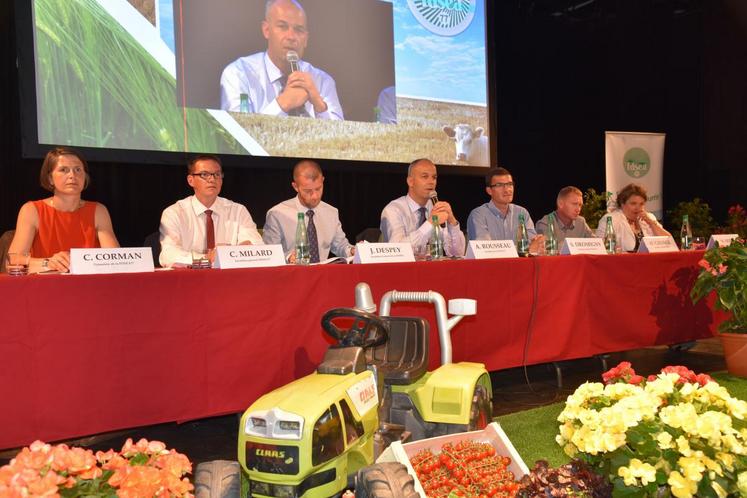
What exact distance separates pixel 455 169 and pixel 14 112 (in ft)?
12.5

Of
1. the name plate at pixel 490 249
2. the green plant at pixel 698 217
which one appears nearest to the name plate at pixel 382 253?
the name plate at pixel 490 249

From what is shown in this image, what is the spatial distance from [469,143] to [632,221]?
184 cm

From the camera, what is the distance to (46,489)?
3.20ft

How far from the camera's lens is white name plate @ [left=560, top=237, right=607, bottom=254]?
4039mm

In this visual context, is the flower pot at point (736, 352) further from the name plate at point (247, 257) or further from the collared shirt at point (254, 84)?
the collared shirt at point (254, 84)

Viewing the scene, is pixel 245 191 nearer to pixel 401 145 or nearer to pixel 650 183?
pixel 401 145

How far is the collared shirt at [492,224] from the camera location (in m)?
4.81

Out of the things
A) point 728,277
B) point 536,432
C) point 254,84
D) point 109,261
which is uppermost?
point 254,84

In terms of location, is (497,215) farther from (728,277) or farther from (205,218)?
(205,218)

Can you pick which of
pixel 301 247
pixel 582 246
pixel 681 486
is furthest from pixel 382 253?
pixel 681 486

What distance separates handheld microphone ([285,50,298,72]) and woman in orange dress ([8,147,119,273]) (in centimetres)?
227

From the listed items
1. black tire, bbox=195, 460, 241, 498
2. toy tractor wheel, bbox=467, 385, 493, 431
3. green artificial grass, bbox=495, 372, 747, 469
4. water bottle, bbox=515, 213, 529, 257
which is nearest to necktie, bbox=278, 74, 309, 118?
water bottle, bbox=515, 213, 529, 257

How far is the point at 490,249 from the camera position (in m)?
3.75

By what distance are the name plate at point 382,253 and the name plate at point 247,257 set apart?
0.40 meters
